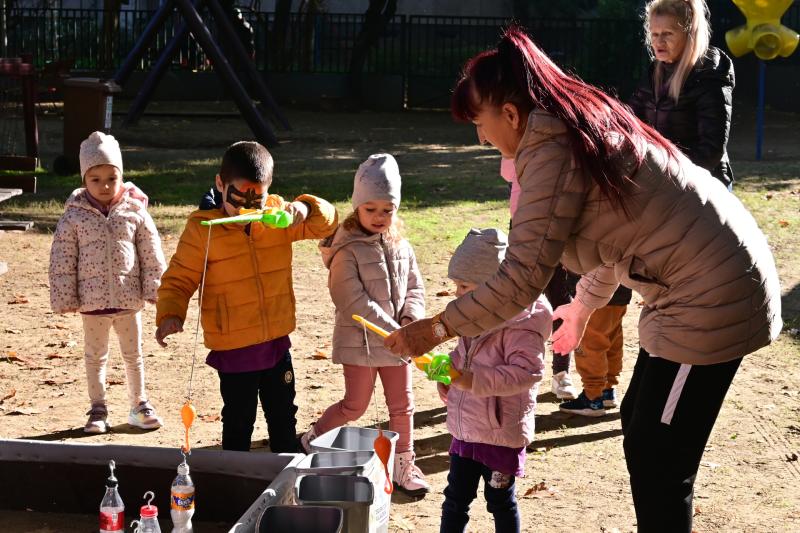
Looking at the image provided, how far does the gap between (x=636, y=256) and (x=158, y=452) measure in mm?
2066

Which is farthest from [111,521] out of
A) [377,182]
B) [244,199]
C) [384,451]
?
[377,182]

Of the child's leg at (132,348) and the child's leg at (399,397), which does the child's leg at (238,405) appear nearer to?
the child's leg at (399,397)

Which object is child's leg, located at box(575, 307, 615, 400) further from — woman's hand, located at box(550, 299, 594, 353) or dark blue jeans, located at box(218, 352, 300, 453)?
woman's hand, located at box(550, 299, 594, 353)

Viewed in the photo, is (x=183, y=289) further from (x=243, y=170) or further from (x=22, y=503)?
(x=22, y=503)

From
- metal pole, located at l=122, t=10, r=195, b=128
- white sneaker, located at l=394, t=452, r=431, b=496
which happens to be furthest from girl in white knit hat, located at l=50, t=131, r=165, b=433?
metal pole, located at l=122, t=10, r=195, b=128

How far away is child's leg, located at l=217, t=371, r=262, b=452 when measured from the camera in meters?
4.64

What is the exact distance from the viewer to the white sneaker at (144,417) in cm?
543

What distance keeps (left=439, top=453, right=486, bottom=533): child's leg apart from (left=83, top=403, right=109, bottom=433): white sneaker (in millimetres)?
2202

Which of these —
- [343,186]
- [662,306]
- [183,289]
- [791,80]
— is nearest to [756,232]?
[662,306]

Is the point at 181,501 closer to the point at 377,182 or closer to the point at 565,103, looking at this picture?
the point at 377,182

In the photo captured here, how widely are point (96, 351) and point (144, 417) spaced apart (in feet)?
1.29

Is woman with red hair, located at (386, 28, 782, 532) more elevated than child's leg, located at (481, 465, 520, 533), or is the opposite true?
woman with red hair, located at (386, 28, 782, 532)

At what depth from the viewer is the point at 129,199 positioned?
17.5 ft

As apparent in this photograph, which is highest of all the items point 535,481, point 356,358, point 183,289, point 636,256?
point 636,256
